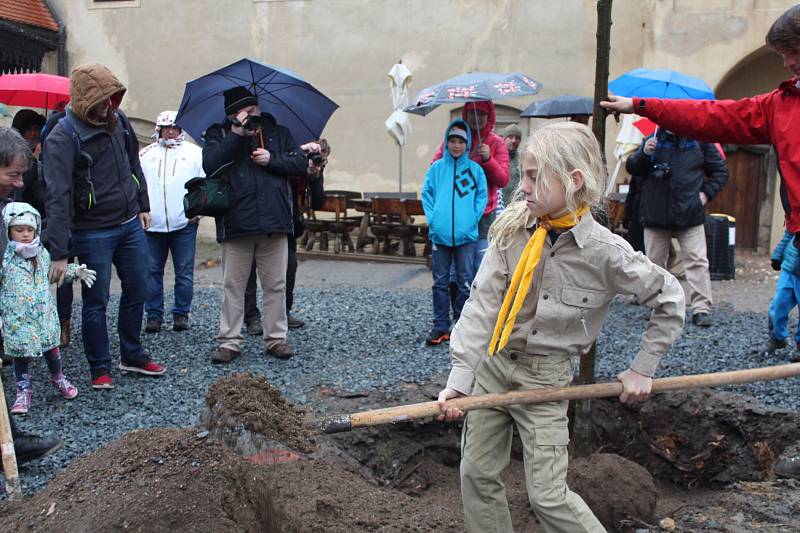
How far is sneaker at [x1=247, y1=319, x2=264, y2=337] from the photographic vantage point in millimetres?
7211

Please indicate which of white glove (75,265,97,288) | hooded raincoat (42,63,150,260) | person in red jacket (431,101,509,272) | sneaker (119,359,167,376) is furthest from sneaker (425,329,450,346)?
white glove (75,265,97,288)

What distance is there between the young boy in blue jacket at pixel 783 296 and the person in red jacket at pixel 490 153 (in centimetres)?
233

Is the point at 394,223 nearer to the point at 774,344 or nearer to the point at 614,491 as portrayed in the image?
the point at 774,344

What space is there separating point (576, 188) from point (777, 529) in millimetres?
1796

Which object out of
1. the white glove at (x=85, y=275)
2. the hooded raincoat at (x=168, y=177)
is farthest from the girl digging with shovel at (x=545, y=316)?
the hooded raincoat at (x=168, y=177)

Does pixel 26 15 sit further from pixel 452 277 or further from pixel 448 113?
pixel 452 277

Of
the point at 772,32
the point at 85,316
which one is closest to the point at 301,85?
the point at 85,316

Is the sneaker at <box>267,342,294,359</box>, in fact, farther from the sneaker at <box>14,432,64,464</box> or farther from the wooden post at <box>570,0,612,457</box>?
the wooden post at <box>570,0,612,457</box>

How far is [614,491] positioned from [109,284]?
3.60 meters

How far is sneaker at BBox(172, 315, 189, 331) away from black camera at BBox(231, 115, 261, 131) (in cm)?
241

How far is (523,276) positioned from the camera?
299cm

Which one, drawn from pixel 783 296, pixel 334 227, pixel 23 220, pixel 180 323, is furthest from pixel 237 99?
pixel 334 227

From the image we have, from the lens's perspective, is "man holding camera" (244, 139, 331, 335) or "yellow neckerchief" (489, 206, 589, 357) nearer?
"yellow neckerchief" (489, 206, 589, 357)

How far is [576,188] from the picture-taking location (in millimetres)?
2953
